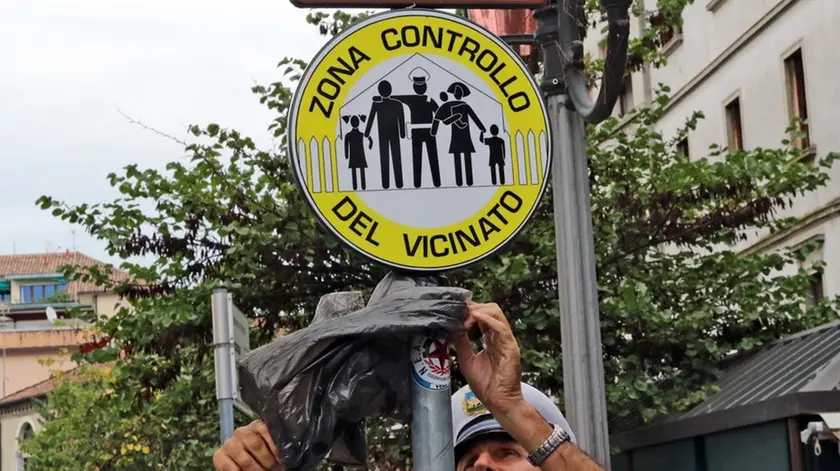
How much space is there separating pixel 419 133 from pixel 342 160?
0.50 feet

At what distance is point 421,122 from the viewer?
331cm

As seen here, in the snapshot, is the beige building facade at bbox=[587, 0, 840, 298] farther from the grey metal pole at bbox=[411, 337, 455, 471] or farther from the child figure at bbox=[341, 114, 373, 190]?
the grey metal pole at bbox=[411, 337, 455, 471]

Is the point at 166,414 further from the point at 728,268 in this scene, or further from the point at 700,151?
the point at 700,151

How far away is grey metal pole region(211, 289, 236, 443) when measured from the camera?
32.1 feet

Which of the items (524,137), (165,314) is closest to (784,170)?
(165,314)

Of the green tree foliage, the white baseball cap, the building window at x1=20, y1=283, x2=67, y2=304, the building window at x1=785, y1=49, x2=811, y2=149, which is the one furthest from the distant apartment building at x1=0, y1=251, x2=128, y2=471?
the white baseball cap

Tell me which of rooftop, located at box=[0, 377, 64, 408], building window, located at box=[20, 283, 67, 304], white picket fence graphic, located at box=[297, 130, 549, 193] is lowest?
white picket fence graphic, located at box=[297, 130, 549, 193]

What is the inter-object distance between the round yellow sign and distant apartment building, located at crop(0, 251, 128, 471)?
232 ft

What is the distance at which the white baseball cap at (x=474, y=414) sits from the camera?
342 cm

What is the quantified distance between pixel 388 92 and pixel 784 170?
13.1 metres

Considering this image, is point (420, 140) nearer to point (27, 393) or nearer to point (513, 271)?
point (513, 271)

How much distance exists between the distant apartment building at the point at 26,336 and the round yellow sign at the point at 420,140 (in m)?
70.7

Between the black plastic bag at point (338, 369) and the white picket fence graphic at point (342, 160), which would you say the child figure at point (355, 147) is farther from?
the black plastic bag at point (338, 369)

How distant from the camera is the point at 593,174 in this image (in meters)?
16.0
